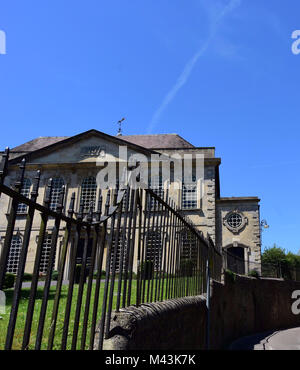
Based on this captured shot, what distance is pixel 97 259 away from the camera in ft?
17.1

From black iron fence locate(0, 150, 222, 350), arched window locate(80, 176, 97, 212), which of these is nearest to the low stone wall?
black iron fence locate(0, 150, 222, 350)

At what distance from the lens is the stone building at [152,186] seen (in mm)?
23859

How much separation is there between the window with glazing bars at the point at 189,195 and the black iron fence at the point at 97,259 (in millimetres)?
16857

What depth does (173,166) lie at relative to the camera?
979 inches

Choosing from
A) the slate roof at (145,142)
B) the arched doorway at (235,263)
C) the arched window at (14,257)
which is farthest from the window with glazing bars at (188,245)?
the slate roof at (145,142)

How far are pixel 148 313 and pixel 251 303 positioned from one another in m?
15.0

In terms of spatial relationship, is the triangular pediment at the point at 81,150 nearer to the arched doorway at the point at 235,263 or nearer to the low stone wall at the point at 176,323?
the arched doorway at the point at 235,263

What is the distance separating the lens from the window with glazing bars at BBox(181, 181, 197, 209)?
80.6 ft

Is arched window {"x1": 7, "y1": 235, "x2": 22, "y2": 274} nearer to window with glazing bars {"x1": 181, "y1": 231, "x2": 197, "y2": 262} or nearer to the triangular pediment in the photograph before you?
the triangular pediment

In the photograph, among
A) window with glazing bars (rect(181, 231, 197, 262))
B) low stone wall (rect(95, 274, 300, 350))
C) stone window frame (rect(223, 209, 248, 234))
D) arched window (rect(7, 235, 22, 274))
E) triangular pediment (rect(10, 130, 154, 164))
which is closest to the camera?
low stone wall (rect(95, 274, 300, 350))

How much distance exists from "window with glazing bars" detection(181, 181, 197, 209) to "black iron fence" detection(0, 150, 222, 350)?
55.3 ft

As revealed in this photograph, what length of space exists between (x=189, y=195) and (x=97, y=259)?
65.7 feet
